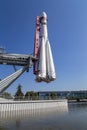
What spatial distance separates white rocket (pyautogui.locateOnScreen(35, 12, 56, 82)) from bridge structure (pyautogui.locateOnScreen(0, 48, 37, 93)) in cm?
363

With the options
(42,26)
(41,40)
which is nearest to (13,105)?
(41,40)

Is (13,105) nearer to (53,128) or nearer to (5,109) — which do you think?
(5,109)

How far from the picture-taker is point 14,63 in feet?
168

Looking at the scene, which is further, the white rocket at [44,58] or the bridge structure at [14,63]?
the white rocket at [44,58]

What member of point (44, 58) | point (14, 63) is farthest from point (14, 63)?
point (44, 58)

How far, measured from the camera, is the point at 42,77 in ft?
180

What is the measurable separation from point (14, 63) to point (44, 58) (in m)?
9.27

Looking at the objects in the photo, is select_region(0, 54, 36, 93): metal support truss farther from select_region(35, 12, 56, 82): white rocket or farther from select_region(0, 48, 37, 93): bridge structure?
select_region(35, 12, 56, 82): white rocket

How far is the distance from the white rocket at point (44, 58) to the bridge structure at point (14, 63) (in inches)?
143

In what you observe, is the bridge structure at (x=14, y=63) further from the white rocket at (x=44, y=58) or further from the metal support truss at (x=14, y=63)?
the white rocket at (x=44, y=58)

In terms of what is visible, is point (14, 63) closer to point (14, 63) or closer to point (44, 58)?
point (14, 63)

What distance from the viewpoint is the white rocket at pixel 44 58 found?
55.6 metres

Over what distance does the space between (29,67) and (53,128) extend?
26656 millimetres

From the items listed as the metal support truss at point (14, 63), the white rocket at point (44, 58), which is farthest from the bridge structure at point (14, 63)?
the white rocket at point (44, 58)
